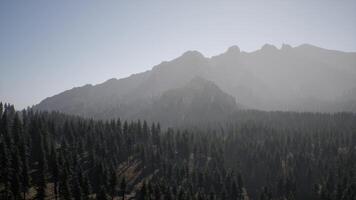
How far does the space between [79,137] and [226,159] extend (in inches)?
3233

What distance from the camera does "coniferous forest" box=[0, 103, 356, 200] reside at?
91.9 meters

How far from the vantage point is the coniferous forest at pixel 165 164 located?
91.9 m

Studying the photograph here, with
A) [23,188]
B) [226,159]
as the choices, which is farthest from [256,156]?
[23,188]

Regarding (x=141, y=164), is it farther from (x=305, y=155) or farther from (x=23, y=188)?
(x=305, y=155)

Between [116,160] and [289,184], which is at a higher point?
[116,160]

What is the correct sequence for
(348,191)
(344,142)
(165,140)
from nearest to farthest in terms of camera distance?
(348,191)
(165,140)
(344,142)

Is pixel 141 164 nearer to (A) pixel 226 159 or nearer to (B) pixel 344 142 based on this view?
(A) pixel 226 159

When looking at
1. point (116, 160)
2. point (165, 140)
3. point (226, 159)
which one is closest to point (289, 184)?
point (226, 159)

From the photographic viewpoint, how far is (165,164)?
12694 cm

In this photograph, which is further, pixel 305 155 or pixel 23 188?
pixel 305 155

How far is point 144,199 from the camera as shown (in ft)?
300

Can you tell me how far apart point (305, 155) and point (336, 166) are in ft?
60.1

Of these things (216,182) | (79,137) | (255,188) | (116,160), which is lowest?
(255,188)

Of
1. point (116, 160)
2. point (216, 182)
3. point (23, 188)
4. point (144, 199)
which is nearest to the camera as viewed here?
point (23, 188)
